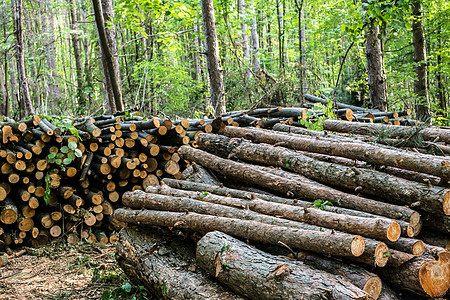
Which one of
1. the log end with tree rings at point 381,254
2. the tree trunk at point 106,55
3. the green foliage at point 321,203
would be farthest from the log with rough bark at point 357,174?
the tree trunk at point 106,55

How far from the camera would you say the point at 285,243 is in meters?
Result: 3.17

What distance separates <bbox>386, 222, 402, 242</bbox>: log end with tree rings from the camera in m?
2.87

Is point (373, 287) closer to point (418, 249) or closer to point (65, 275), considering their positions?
point (418, 249)

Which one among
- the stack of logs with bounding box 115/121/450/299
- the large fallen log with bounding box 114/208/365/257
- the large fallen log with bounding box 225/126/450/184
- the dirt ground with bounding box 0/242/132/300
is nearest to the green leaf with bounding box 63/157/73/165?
the dirt ground with bounding box 0/242/132/300

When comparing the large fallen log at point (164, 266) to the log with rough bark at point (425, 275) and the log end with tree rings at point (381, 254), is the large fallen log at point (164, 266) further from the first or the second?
the log with rough bark at point (425, 275)

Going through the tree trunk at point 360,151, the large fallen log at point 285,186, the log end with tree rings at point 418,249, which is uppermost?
the tree trunk at point 360,151

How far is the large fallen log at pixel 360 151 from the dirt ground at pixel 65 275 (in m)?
2.57

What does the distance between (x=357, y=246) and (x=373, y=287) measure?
32cm

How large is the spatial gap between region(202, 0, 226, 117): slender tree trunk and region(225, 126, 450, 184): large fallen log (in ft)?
10.6

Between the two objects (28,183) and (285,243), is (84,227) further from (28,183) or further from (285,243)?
(285,243)

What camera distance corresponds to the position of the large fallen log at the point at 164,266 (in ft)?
11.1

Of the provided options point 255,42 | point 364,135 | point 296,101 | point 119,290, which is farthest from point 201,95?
point 119,290

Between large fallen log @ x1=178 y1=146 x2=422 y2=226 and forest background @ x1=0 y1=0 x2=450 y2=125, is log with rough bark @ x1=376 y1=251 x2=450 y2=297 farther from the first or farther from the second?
forest background @ x1=0 y1=0 x2=450 y2=125

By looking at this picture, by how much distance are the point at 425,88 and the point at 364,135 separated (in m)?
6.39
